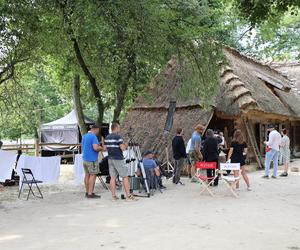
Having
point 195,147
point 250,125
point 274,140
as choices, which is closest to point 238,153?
point 195,147

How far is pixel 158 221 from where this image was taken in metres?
7.39

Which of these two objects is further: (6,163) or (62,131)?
(62,131)

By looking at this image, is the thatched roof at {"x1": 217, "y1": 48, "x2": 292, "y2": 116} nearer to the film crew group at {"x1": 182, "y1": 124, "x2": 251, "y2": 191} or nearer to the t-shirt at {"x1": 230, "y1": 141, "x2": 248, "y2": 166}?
the film crew group at {"x1": 182, "y1": 124, "x2": 251, "y2": 191}

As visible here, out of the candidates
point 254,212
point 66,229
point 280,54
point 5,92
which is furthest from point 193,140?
point 280,54

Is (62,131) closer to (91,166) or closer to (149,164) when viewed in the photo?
(149,164)

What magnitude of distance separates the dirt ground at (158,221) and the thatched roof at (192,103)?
5471 mm

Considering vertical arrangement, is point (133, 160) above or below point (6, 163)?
above

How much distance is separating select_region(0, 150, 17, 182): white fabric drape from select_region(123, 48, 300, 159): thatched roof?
19.6 feet

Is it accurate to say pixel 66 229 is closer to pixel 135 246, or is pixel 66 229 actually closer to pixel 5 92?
pixel 135 246

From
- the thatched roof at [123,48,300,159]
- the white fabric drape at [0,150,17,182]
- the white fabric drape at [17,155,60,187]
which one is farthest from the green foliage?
the white fabric drape at [0,150,17,182]

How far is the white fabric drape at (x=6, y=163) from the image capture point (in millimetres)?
11461

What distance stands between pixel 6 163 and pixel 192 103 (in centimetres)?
790

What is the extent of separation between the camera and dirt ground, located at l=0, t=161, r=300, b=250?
19.5 ft

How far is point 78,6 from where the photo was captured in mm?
10391
